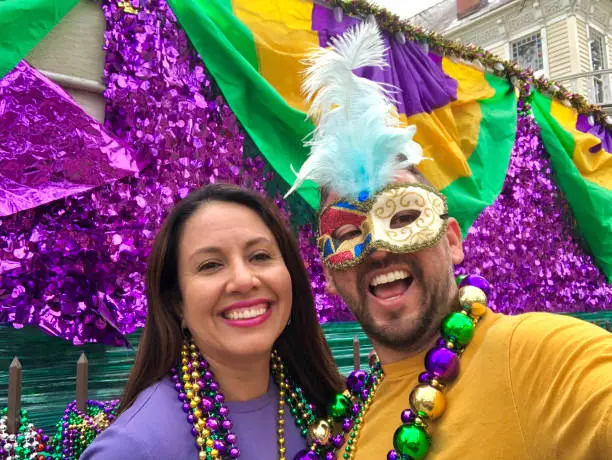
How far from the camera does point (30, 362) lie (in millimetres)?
2691

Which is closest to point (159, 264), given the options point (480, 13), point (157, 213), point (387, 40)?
point (157, 213)

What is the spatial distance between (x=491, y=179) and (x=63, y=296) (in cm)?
383

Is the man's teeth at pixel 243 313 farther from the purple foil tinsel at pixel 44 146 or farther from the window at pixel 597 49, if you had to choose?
the window at pixel 597 49

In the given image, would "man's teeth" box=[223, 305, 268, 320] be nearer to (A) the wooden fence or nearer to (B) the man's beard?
(B) the man's beard

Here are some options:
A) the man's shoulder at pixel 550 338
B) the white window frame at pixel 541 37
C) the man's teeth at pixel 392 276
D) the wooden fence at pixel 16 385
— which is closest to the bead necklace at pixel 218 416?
the man's teeth at pixel 392 276

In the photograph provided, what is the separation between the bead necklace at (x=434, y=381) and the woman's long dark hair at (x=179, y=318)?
344 millimetres

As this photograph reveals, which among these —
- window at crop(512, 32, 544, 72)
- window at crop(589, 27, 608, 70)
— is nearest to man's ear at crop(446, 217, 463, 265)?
window at crop(512, 32, 544, 72)

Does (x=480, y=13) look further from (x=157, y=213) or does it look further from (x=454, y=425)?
(x=454, y=425)

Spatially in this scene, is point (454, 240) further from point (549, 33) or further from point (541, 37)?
point (541, 37)

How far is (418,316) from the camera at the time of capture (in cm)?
154

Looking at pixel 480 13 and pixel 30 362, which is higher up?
pixel 480 13

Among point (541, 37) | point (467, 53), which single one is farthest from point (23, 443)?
point (541, 37)

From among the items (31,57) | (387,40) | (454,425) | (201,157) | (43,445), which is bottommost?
(43,445)

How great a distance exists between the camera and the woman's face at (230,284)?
1607mm
